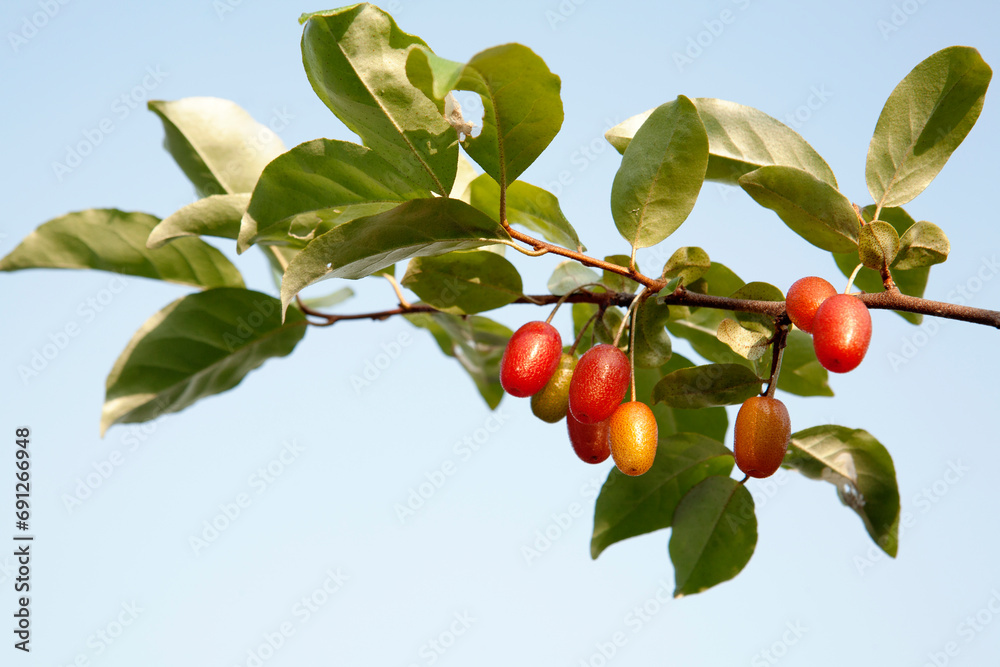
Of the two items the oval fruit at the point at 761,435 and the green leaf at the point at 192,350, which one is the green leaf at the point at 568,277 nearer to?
the oval fruit at the point at 761,435

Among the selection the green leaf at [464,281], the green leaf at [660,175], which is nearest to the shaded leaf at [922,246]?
the green leaf at [660,175]

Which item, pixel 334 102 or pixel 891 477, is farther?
pixel 891 477

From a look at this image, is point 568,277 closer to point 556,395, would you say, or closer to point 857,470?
point 556,395

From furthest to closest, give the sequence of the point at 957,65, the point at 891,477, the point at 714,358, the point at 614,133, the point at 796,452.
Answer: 1. the point at 714,358
2. the point at 796,452
3. the point at 891,477
4. the point at 614,133
5. the point at 957,65

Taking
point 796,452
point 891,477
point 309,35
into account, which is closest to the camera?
point 309,35

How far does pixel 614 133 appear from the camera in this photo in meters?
1.47

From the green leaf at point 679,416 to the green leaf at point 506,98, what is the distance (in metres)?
0.73

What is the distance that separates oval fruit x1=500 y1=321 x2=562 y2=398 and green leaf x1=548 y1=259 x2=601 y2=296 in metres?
0.37

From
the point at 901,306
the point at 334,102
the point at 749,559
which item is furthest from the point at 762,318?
the point at 334,102

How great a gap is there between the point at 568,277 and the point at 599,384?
56 centimetres

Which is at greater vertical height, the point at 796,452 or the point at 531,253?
the point at 531,253

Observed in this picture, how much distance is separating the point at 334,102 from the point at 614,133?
0.52 metres

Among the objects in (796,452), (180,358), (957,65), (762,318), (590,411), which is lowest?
(796,452)

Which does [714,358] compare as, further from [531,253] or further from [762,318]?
[531,253]
